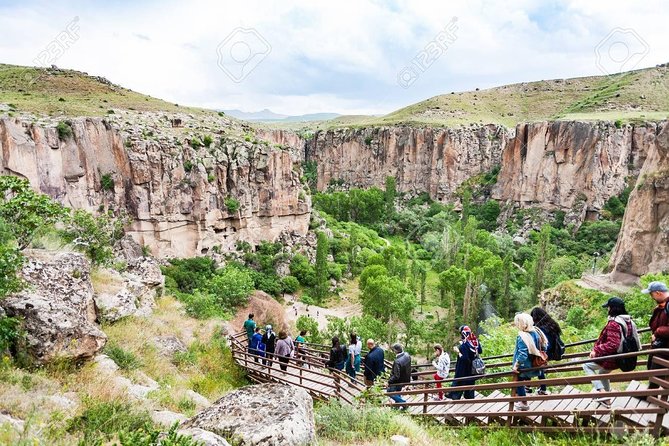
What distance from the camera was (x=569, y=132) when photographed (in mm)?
71750

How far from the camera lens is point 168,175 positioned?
158 feet

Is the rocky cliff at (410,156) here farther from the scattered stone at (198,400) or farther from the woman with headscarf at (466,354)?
the scattered stone at (198,400)

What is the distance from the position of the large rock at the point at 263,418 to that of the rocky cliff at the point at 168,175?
40.9 m

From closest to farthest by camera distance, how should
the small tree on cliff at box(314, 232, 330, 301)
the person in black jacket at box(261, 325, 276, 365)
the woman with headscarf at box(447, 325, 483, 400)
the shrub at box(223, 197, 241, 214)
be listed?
the woman with headscarf at box(447, 325, 483, 400) < the person in black jacket at box(261, 325, 276, 365) < the small tree on cliff at box(314, 232, 330, 301) < the shrub at box(223, 197, 241, 214)

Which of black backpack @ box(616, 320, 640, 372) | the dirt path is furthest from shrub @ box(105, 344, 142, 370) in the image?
the dirt path

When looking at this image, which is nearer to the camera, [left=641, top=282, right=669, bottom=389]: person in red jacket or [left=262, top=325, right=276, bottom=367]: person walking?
[left=641, top=282, right=669, bottom=389]: person in red jacket

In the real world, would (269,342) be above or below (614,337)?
below

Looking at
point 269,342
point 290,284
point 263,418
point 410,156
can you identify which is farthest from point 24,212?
point 410,156

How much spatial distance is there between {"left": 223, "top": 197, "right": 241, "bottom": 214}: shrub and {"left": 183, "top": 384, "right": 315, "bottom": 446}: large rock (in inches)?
1885

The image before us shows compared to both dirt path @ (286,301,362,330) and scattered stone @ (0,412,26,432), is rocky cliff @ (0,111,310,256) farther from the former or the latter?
scattered stone @ (0,412,26,432)

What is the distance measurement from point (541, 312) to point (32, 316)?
9.74 m

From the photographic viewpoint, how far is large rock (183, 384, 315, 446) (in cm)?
586

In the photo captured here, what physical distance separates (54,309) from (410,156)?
94992mm

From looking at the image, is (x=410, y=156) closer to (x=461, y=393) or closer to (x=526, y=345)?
(x=461, y=393)
